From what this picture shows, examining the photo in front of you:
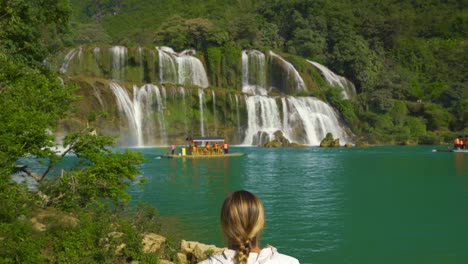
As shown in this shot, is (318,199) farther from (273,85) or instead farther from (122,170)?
(273,85)

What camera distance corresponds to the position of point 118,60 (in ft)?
184

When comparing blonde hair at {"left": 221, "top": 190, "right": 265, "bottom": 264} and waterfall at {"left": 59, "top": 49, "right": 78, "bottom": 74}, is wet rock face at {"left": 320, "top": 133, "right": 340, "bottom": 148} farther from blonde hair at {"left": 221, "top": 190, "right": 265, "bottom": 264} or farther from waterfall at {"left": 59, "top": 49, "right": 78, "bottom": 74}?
blonde hair at {"left": 221, "top": 190, "right": 265, "bottom": 264}

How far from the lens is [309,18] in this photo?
268 ft

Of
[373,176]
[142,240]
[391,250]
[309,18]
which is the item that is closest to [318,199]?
[391,250]

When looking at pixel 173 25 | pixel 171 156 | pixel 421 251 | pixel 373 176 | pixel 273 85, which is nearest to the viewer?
pixel 421 251

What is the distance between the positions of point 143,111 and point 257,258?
46.4 m

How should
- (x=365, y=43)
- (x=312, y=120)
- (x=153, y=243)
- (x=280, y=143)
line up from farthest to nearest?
(x=365, y=43), (x=312, y=120), (x=280, y=143), (x=153, y=243)

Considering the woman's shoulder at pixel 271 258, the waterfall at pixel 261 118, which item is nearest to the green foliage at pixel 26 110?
the woman's shoulder at pixel 271 258

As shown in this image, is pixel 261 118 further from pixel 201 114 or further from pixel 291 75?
pixel 291 75

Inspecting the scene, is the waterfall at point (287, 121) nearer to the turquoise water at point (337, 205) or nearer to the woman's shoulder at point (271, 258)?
the turquoise water at point (337, 205)

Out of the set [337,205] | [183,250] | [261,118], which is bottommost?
[337,205]

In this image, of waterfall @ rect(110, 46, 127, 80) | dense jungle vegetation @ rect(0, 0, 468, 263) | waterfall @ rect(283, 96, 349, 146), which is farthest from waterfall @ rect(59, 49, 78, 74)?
waterfall @ rect(283, 96, 349, 146)

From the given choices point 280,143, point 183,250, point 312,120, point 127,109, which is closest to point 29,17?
point 183,250

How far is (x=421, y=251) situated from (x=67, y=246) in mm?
7853
